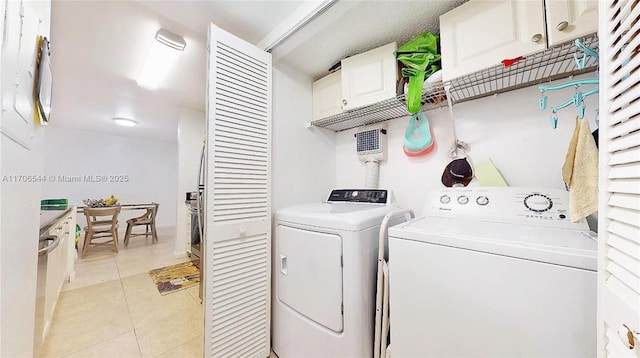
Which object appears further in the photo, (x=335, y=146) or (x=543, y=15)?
(x=335, y=146)

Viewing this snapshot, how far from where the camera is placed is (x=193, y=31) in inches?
71.0

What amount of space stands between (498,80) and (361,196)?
1.12 meters

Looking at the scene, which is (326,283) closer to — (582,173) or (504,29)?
(582,173)

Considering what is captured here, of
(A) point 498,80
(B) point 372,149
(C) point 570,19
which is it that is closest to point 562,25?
(C) point 570,19

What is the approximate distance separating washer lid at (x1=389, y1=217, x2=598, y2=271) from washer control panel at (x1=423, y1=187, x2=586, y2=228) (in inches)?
2.4

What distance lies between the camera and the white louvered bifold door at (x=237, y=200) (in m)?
1.32

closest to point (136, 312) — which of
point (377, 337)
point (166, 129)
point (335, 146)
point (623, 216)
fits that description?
point (377, 337)

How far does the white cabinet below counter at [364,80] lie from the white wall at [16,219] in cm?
153

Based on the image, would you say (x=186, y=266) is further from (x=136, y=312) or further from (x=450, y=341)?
(x=450, y=341)

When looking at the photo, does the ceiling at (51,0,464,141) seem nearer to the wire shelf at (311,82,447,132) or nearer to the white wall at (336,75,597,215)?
the wire shelf at (311,82,447,132)

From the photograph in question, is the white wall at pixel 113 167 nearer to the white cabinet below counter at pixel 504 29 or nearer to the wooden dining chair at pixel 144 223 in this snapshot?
the wooden dining chair at pixel 144 223

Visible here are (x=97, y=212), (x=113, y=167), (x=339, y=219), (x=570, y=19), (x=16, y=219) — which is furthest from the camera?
(x=113, y=167)

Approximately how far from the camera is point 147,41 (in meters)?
1.95

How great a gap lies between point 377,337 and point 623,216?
3.50ft
